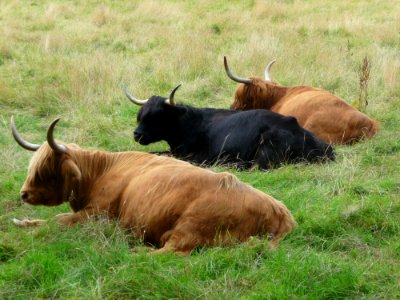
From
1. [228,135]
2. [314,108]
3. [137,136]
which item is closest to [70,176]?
[228,135]

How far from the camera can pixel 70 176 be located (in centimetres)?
529

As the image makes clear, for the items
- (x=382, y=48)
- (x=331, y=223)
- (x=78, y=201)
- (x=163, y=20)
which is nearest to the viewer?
(x=331, y=223)

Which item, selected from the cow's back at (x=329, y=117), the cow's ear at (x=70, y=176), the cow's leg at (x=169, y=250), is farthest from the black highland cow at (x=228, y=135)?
the cow's leg at (x=169, y=250)

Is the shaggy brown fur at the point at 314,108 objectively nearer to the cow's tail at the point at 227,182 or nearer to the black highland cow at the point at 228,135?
the black highland cow at the point at 228,135

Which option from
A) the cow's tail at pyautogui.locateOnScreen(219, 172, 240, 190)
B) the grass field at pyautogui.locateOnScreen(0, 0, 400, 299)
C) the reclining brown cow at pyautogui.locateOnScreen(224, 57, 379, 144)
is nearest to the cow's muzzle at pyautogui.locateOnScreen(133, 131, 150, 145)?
the grass field at pyautogui.locateOnScreen(0, 0, 400, 299)

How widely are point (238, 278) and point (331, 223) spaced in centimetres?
108

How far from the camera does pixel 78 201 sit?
539 centimetres

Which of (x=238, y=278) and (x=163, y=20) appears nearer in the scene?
(x=238, y=278)

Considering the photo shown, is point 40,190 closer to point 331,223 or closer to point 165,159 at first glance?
point 165,159

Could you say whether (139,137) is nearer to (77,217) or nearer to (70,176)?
(70,176)

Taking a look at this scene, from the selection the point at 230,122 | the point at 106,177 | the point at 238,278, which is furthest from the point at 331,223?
the point at 230,122

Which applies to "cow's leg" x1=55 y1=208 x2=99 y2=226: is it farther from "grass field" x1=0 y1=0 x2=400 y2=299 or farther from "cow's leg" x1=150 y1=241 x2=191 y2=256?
"cow's leg" x1=150 y1=241 x2=191 y2=256

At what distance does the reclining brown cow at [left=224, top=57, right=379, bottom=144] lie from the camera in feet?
26.8

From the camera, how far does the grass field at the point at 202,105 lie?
4195mm
